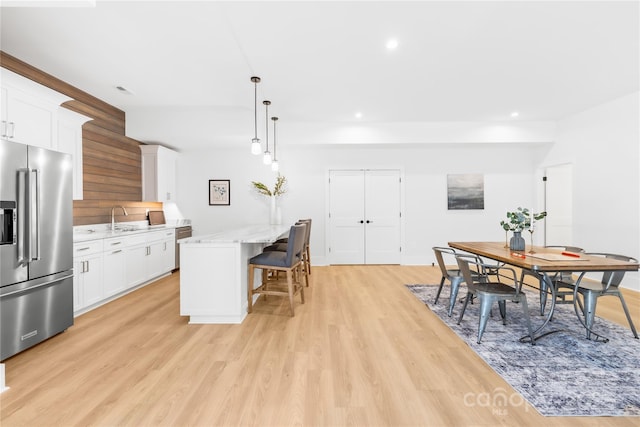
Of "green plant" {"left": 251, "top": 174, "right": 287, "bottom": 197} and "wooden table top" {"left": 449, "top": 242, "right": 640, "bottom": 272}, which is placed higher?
"green plant" {"left": 251, "top": 174, "right": 287, "bottom": 197}

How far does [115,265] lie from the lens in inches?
144

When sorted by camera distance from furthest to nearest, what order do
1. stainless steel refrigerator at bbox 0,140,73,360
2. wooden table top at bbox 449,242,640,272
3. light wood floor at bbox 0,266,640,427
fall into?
1. wooden table top at bbox 449,242,640,272
2. stainless steel refrigerator at bbox 0,140,73,360
3. light wood floor at bbox 0,266,640,427

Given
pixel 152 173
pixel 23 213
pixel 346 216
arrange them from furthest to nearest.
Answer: pixel 346 216 → pixel 152 173 → pixel 23 213

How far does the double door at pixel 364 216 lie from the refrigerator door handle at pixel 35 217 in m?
4.33

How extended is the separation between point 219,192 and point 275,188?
3.82 ft

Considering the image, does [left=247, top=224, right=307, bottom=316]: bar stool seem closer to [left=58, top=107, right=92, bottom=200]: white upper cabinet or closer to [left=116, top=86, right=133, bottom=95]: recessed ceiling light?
[left=58, top=107, right=92, bottom=200]: white upper cabinet

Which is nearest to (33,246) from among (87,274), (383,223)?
(87,274)

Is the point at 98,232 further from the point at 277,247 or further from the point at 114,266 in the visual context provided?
the point at 277,247

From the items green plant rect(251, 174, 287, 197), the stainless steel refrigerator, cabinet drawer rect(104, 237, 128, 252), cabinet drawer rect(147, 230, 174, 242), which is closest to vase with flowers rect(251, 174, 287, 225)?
green plant rect(251, 174, 287, 197)

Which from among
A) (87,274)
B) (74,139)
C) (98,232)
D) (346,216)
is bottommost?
(87,274)

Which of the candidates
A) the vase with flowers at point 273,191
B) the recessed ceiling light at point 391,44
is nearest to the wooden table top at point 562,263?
the recessed ceiling light at point 391,44

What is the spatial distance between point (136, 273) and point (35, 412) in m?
2.56

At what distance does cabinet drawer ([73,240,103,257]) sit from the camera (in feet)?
10.0

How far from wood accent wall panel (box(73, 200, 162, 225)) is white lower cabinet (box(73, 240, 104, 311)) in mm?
797
